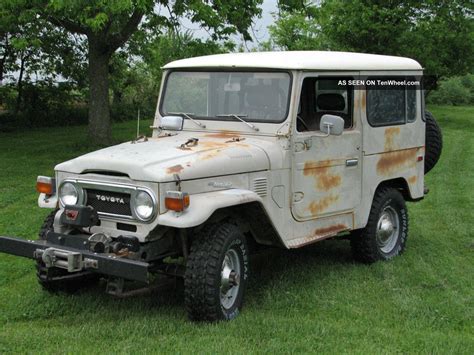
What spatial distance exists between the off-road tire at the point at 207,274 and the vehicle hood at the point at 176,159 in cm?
47

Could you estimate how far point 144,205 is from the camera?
16.8ft

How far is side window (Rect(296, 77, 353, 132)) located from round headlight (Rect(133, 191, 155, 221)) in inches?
83.5

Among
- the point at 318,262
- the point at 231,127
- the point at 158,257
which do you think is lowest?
the point at 318,262

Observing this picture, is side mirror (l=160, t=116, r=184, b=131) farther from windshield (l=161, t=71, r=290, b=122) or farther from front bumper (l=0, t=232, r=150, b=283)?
front bumper (l=0, t=232, r=150, b=283)

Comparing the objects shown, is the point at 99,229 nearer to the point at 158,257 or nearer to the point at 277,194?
the point at 158,257

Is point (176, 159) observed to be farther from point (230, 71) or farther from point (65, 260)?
point (230, 71)

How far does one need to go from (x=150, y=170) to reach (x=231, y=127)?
1.42 meters

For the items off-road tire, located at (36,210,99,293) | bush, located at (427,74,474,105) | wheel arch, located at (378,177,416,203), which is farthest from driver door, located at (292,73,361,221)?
bush, located at (427,74,474,105)

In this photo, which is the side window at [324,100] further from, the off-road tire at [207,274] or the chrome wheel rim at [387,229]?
the off-road tire at [207,274]

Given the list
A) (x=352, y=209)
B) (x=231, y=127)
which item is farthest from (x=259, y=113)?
(x=352, y=209)

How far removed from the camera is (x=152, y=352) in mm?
4668

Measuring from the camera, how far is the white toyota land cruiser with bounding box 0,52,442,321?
16.9 feet

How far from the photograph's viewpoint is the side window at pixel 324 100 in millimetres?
6758

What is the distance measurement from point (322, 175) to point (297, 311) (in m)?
1.38
